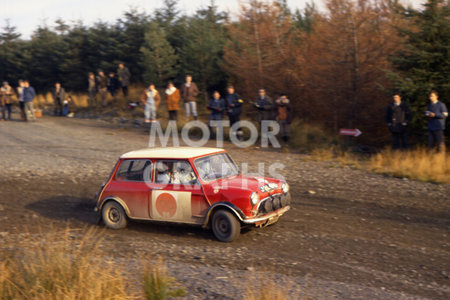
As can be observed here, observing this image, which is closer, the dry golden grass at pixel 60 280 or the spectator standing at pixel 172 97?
Answer: the dry golden grass at pixel 60 280

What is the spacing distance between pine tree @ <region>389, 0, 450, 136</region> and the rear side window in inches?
362

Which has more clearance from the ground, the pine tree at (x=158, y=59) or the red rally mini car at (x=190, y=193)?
the pine tree at (x=158, y=59)

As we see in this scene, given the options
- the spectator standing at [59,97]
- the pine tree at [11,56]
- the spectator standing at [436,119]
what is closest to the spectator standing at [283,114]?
the spectator standing at [436,119]

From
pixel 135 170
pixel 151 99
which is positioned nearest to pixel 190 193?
pixel 135 170

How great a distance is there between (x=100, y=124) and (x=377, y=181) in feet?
53.0

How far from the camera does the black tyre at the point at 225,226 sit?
7855mm

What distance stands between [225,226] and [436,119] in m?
8.64

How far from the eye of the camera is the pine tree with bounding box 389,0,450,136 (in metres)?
14.5

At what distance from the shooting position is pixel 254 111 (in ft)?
67.5

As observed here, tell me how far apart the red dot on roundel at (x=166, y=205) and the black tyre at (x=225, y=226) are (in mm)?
808

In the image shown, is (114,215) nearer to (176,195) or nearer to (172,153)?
(176,195)

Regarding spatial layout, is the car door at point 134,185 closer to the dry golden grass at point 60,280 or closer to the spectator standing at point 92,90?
the dry golden grass at point 60,280

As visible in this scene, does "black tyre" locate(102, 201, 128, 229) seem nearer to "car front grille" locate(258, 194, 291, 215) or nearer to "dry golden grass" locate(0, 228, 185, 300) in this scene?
A: "car front grille" locate(258, 194, 291, 215)

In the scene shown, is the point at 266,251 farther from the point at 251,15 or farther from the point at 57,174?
the point at 251,15
